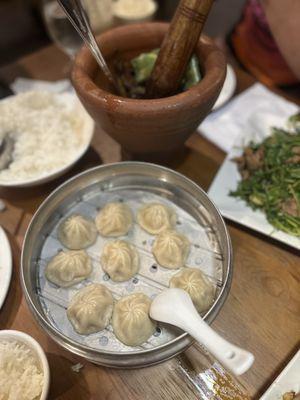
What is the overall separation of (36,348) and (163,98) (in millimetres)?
564

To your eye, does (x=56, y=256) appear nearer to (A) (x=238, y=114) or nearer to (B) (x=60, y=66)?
(A) (x=238, y=114)

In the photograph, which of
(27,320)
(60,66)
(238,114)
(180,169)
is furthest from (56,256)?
(60,66)

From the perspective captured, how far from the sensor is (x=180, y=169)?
44.2 inches

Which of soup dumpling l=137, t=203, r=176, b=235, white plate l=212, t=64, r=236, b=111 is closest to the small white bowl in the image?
soup dumpling l=137, t=203, r=176, b=235

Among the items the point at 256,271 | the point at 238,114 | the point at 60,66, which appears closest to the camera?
the point at 256,271

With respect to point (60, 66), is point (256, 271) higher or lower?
higher

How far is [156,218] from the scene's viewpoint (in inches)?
36.2

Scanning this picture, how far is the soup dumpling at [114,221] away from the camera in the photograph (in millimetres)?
915

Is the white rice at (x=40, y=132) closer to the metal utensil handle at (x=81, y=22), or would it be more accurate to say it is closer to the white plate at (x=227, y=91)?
the metal utensil handle at (x=81, y=22)

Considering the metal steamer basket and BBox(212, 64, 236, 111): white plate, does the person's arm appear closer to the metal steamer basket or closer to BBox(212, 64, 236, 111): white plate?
BBox(212, 64, 236, 111): white plate

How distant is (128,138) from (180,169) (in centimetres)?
25

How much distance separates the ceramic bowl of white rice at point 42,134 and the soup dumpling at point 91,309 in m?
0.35

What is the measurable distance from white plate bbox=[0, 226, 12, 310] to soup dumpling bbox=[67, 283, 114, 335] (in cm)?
17


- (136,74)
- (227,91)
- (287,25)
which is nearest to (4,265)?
(136,74)
